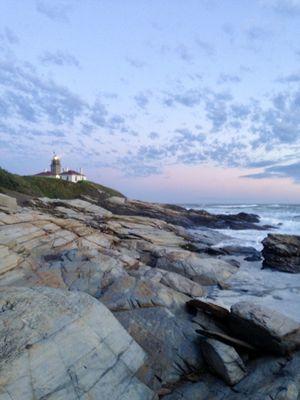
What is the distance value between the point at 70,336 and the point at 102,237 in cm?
1407

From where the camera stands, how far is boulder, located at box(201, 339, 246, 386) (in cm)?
741

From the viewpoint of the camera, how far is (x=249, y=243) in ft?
101

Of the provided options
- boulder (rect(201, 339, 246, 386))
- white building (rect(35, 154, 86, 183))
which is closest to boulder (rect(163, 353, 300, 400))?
boulder (rect(201, 339, 246, 386))

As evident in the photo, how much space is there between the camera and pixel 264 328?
8281mm

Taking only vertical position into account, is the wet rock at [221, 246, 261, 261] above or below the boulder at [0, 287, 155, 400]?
below

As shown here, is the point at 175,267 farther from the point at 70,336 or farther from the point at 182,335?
the point at 70,336

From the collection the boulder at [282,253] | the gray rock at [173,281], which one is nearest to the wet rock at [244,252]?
the boulder at [282,253]

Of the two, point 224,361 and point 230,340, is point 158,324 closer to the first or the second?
point 230,340

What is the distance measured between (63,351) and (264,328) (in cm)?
470

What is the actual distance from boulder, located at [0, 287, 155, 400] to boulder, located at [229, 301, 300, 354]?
2.65 meters

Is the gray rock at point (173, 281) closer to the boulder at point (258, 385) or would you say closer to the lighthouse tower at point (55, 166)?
the boulder at point (258, 385)

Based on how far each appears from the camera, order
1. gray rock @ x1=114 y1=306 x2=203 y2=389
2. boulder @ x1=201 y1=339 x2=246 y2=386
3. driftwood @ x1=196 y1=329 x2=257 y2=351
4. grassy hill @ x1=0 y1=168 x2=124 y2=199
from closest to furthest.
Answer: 1. boulder @ x1=201 y1=339 x2=246 y2=386
2. gray rock @ x1=114 y1=306 x2=203 y2=389
3. driftwood @ x1=196 y1=329 x2=257 y2=351
4. grassy hill @ x1=0 y1=168 x2=124 y2=199

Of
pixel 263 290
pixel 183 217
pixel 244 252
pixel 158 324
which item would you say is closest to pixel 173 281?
pixel 158 324

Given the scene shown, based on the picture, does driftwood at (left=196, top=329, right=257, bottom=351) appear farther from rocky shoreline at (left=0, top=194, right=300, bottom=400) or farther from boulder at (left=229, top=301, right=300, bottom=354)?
boulder at (left=229, top=301, right=300, bottom=354)
